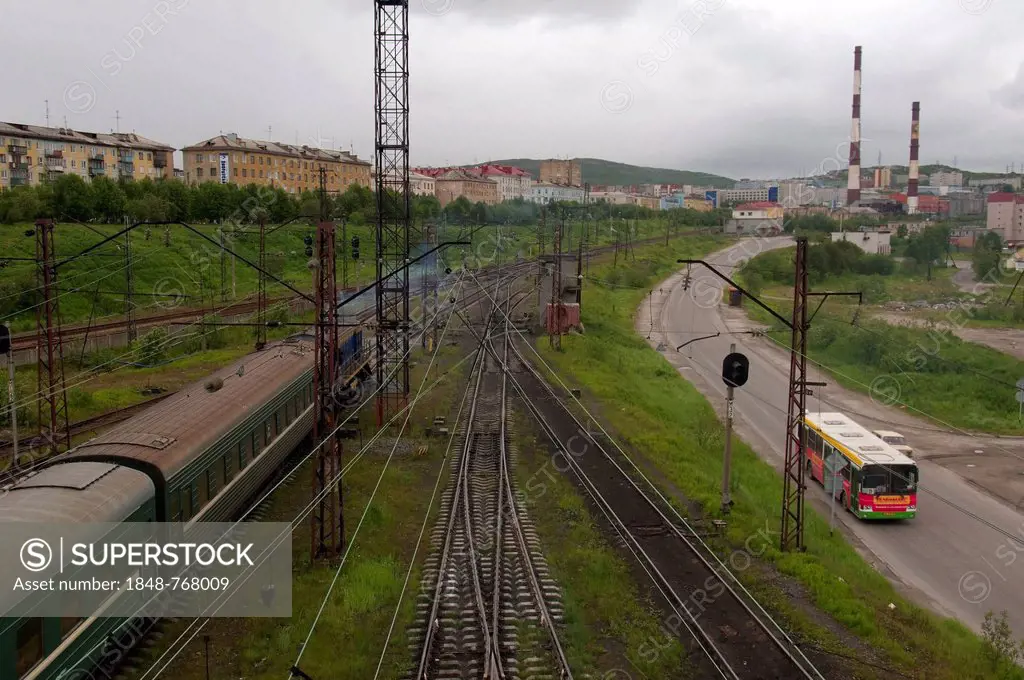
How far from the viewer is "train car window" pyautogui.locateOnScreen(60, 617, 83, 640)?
341 inches

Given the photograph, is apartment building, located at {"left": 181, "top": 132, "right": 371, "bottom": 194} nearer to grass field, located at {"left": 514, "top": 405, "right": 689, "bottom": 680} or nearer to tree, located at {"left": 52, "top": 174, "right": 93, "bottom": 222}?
tree, located at {"left": 52, "top": 174, "right": 93, "bottom": 222}

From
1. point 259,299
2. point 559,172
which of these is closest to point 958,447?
point 259,299

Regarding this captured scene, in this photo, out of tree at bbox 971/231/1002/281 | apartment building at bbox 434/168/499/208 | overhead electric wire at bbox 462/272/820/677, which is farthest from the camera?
apartment building at bbox 434/168/499/208

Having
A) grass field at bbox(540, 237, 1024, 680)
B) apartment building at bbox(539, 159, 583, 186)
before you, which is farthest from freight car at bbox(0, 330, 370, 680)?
apartment building at bbox(539, 159, 583, 186)

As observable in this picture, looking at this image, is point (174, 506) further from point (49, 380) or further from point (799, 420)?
point (799, 420)

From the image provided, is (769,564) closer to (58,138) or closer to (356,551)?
(356,551)

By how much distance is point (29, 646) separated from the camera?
810 centimetres

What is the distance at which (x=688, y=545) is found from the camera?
1502 cm

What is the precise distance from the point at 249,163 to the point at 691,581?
74542 millimetres

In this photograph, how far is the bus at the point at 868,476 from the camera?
61.1ft

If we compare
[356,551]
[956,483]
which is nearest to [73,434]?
[356,551]

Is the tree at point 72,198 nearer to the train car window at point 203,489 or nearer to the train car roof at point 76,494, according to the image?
the train car window at point 203,489

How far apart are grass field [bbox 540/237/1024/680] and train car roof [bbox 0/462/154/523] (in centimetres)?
992

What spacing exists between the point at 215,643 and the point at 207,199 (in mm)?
51322
